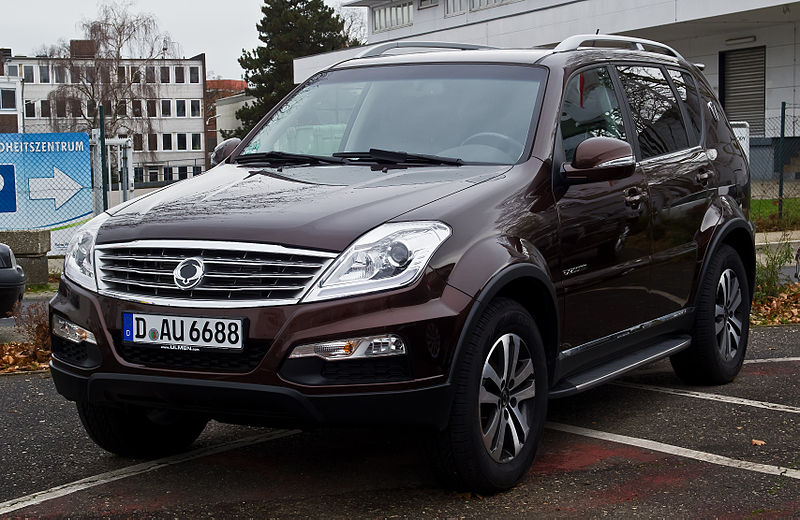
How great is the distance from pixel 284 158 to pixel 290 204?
1051 mm

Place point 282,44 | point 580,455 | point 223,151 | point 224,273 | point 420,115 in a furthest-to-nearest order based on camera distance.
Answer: point 282,44 < point 223,151 < point 420,115 < point 580,455 < point 224,273

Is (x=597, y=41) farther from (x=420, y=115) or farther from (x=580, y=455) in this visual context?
(x=580, y=455)

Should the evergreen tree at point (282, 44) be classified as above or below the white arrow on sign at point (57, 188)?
above

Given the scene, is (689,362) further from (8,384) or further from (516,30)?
(516,30)

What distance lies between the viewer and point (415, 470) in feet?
16.4

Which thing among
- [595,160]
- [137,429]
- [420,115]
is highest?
[420,115]

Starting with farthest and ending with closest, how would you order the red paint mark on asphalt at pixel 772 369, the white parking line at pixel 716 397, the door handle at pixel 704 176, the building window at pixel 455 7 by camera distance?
the building window at pixel 455 7 < the red paint mark on asphalt at pixel 772 369 < the door handle at pixel 704 176 < the white parking line at pixel 716 397

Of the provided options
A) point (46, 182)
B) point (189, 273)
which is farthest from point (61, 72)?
point (189, 273)

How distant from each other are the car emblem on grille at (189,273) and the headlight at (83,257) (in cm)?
44

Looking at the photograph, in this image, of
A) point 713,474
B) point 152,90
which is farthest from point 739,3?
point 152,90

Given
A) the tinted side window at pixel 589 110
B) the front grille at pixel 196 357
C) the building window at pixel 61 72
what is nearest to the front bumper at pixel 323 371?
the front grille at pixel 196 357

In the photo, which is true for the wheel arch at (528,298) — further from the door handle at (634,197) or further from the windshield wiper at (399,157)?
the door handle at (634,197)

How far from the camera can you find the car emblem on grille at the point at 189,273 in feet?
13.8

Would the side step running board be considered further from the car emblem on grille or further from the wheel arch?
the car emblem on grille
